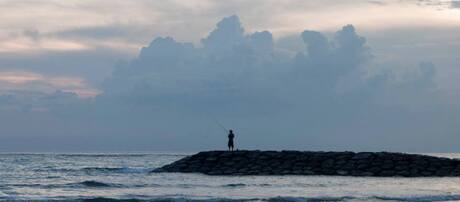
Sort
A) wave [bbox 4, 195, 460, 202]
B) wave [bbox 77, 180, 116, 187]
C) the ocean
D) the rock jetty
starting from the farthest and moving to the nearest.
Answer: the rock jetty → wave [bbox 77, 180, 116, 187] → the ocean → wave [bbox 4, 195, 460, 202]

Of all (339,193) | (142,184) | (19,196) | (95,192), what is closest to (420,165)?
(339,193)

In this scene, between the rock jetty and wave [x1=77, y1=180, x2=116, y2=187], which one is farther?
the rock jetty

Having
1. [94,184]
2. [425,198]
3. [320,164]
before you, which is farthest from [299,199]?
[320,164]

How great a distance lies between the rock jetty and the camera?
39.6 metres

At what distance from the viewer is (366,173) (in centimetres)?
3947

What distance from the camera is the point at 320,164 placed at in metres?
41.0

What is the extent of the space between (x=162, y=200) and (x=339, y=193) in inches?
269

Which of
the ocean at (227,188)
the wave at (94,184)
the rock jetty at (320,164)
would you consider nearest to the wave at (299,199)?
the ocean at (227,188)

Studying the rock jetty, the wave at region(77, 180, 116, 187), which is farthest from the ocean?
the rock jetty

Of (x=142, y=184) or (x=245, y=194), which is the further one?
(x=142, y=184)

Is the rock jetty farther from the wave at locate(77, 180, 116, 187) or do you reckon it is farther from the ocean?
the wave at locate(77, 180, 116, 187)

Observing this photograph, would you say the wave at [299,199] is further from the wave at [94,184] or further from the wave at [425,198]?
the wave at [94,184]

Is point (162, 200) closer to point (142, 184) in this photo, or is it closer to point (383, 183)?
point (142, 184)

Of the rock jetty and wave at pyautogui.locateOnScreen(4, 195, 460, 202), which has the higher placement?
the rock jetty
